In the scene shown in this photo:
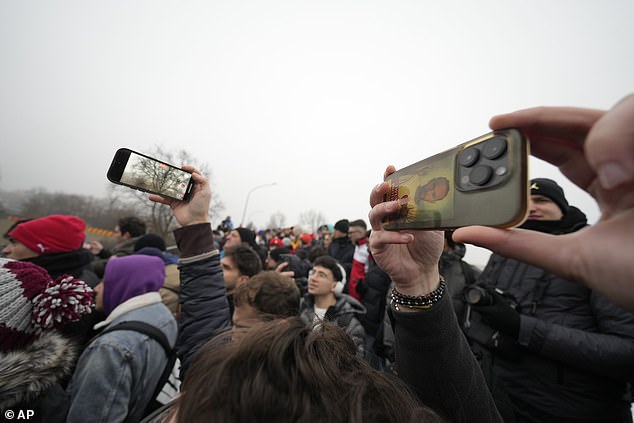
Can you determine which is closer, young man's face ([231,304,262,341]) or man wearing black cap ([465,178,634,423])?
man wearing black cap ([465,178,634,423])

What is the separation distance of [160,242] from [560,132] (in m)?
5.07

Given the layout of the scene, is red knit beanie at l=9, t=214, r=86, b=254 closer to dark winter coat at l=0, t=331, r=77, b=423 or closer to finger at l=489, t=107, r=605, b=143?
dark winter coat at l=0, t=331, r=77, b=423

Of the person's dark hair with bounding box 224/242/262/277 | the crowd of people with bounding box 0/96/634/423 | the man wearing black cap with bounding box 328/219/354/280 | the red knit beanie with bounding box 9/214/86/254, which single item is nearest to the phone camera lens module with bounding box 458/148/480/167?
the crowd of people with bounding box 0/96/634/423

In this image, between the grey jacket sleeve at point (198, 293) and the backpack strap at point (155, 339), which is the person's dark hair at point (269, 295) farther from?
the backpack strap at point (155, 339)

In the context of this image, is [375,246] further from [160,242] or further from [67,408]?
[160,242]

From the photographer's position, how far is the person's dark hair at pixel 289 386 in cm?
66

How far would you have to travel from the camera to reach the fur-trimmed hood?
128 cm

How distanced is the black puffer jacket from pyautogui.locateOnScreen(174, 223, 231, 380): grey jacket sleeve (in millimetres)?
2052

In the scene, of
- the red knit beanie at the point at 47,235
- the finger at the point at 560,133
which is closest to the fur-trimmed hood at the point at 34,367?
the red knit beanie at the point at 47,235

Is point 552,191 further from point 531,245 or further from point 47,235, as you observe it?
point 47,235

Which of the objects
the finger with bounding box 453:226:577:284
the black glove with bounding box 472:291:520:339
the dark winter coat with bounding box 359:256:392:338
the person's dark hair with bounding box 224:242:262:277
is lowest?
the dark winter coat with bounding box 359:256:392:338

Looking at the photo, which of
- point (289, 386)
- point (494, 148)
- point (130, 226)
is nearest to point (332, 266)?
point (289, 386)

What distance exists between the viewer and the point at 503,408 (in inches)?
66.4

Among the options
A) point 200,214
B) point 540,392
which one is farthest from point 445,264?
point 200,214
